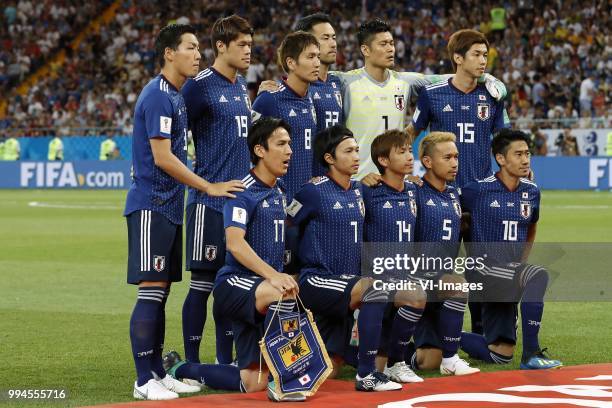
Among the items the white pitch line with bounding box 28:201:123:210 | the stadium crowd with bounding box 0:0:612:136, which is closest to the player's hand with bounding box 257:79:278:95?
the white pitch line with bounding box 28:201:123:210

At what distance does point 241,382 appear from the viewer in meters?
6.66

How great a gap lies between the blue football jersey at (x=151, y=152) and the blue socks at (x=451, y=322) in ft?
6.16

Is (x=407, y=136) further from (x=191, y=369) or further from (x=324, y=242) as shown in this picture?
(x=191, y=369)

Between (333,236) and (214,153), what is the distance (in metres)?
0.99

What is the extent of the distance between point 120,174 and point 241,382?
92.1 ft

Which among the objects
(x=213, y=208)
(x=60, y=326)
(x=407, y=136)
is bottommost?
(x=60, y=326)

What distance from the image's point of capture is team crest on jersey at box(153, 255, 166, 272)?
6.66 meters

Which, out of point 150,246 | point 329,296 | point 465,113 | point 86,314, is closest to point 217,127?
point 150,246

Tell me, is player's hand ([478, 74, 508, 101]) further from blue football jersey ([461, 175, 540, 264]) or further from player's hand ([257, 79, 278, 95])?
player's hand ([257, 79, 278, 95])

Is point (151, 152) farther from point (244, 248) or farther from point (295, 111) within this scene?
point (295, 111)

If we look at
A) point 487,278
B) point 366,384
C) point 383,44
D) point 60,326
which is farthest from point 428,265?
point 60,326

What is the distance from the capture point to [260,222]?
6762 millimetres

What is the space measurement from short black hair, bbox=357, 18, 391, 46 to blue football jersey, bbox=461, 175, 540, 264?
135 cm

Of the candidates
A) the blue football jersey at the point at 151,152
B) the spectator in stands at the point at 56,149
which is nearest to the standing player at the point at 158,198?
the blue football jersey at the point at 151,152
